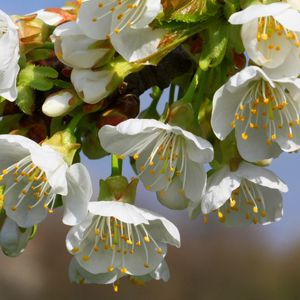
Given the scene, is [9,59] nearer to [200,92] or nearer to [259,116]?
[200,92]

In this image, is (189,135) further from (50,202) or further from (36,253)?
(36,253)

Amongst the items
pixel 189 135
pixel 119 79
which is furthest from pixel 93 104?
pixel 189 135

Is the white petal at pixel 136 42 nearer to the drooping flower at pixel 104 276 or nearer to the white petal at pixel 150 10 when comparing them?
the white petal at pixel 150 10

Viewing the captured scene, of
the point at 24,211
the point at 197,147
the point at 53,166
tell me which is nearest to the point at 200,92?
the point at 197,147

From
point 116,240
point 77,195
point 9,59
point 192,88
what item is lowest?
point 116,240

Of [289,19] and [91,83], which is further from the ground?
[289,19]
